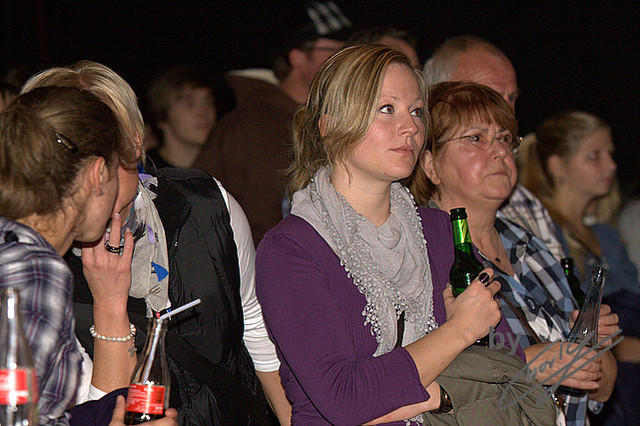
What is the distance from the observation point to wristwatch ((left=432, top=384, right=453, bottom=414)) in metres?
1.86

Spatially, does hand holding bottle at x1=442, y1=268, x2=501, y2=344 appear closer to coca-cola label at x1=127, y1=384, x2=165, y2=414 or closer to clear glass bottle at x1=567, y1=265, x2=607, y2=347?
clear glass bottle at x1=567, y1=265, x2=607, y2=347

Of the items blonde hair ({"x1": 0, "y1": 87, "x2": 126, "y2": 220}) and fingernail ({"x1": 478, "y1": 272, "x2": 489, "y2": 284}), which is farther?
fingernail ({"x1": 478, "y1": 272, "x2": 489, "y2": 284})

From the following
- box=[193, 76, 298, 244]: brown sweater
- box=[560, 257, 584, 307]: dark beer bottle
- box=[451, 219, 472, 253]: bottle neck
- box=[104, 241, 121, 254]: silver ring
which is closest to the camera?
box=[104, 241, 121, 254]: silver ring

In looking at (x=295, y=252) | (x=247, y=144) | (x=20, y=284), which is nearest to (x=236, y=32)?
(x=247, y=144)

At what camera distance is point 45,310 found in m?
1.40

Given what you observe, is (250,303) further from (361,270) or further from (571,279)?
(571,279)

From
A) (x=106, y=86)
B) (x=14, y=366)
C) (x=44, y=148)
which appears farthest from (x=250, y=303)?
(x=14, y=366)

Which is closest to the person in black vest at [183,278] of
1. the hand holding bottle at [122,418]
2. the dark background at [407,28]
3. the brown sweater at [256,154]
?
the hand holding bottle at [122,418]

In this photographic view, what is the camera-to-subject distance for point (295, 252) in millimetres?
1897

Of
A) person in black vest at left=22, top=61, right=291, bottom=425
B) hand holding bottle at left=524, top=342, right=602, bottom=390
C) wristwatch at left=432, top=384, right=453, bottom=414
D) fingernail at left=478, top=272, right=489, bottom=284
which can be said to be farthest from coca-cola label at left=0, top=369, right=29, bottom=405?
hand holding bottle at left=524, top=342, right=602, bottom=390

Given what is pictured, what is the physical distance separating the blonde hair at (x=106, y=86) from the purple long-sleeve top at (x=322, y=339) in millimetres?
482

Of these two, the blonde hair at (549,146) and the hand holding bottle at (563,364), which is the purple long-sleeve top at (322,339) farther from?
the blonde hair at (549,146)

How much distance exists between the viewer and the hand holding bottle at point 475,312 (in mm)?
1854

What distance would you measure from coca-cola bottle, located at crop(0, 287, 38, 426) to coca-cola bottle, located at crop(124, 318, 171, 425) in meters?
0.26
